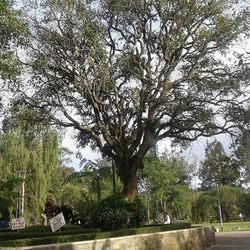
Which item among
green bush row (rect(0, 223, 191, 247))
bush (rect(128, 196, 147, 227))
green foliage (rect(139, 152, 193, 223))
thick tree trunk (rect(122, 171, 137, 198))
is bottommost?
green bush row (rect(0, 223, 191, 247))

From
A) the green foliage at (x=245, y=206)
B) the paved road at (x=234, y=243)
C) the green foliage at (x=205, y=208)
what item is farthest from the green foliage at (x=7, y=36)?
the green foliage at (x=205, y=208)

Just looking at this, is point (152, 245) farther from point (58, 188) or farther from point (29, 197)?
point (58, 188)

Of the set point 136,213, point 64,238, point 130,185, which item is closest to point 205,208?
point 130,185

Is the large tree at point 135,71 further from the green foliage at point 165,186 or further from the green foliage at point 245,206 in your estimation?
the green foliage at point 245,206

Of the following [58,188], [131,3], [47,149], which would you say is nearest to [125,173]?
[131,3]

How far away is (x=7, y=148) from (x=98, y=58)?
14.3 meters

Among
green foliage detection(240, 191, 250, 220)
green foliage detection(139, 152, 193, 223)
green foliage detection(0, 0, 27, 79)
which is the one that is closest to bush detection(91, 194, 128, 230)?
green foliage detection(0, 0, 27, 79)

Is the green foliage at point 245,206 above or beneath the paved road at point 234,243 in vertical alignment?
above

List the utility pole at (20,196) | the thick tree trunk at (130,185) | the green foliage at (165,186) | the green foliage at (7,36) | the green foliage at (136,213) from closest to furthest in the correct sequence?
the green foliage at (7,36) → the green foliage at (136,213) → the thick tree trunk at (130,185) → the utility pole at (20,196) → the green foliage at (165,186)

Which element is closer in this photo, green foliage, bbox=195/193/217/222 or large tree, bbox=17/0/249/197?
large tree, bbox=17/0/249/197

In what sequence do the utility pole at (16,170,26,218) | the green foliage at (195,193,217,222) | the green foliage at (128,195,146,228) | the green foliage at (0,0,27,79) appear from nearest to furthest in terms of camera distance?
the green foliage at (0,0,27,79) → the green foliage at (128,195,146,228) → the utility pole at (16,170,26,218) → the green foliage at (195,193,217,222)

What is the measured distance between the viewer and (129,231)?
14625 mm

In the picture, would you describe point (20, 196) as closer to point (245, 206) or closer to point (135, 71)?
point (135, 71)

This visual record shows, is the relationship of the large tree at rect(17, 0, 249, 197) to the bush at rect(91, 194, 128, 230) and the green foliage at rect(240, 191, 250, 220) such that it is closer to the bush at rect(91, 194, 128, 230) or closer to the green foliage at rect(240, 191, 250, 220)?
the bush at rect(91, 194, 128, 230)
